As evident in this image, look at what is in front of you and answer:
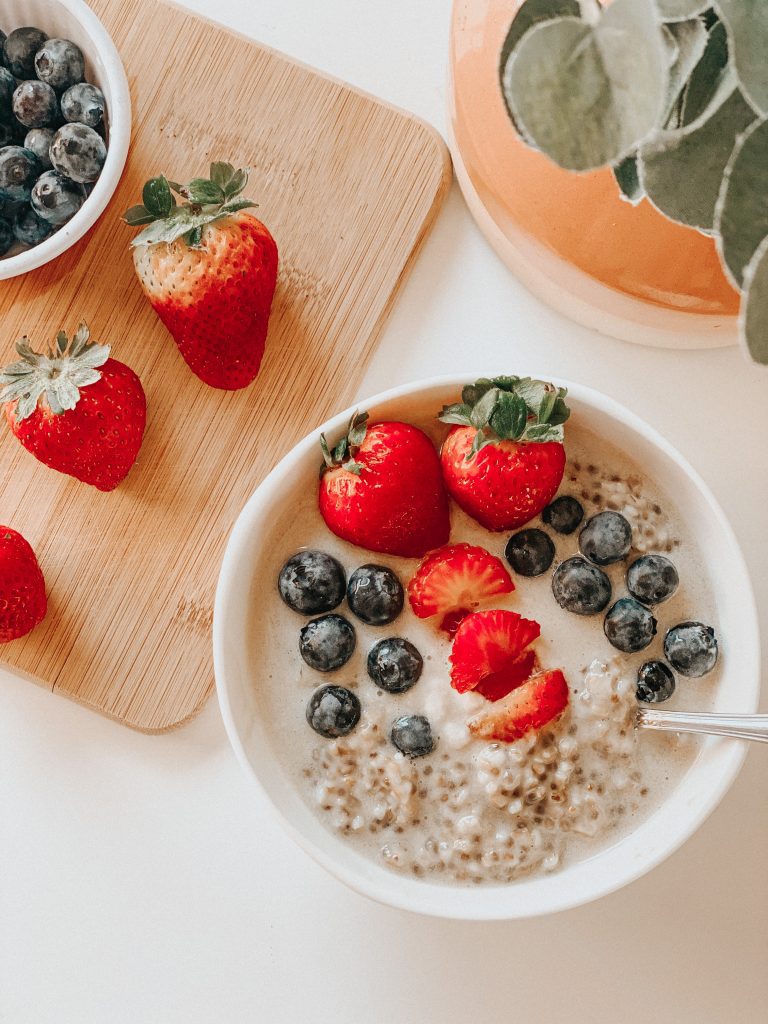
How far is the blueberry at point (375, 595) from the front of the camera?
2.96 feet

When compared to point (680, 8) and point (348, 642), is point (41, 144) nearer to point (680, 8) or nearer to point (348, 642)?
point (348, 642)

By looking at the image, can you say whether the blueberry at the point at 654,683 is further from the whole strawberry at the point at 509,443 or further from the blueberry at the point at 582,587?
the whole strawberry at the point at 509,443

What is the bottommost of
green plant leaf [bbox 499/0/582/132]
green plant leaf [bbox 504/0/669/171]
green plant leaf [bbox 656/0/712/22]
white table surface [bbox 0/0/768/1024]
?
white table surface [bbox 0/0/768/1024]

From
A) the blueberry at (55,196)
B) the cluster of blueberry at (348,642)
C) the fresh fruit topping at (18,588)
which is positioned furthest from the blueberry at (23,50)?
the cluster of blueberry at (348,642)

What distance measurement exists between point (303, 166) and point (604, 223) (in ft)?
1.30

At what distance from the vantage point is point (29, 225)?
0.96 m

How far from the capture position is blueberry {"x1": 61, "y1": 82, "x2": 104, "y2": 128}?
94cm

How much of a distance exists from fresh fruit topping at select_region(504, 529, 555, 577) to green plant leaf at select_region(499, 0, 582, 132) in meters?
0.50

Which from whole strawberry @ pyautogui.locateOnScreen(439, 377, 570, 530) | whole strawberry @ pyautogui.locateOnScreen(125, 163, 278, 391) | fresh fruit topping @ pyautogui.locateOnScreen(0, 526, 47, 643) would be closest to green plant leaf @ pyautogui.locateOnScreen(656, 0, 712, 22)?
whole strawberry @ pyautogui.locateOnScreen(439, 377, 570, 530)

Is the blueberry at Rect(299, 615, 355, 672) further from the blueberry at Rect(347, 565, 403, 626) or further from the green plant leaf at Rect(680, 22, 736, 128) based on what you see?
the green plant leaf at Rect(680, 22, 736, 128)

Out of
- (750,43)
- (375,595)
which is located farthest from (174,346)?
(750,43)

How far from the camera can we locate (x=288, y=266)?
1027 millimetres

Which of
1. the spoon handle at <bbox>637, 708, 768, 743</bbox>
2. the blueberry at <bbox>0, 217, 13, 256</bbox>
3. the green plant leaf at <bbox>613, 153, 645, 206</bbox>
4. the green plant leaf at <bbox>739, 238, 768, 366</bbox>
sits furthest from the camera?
the blueberry at <bbox>0, 217, 13, 256</bbox>

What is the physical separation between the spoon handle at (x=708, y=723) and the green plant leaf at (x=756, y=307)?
52cm
